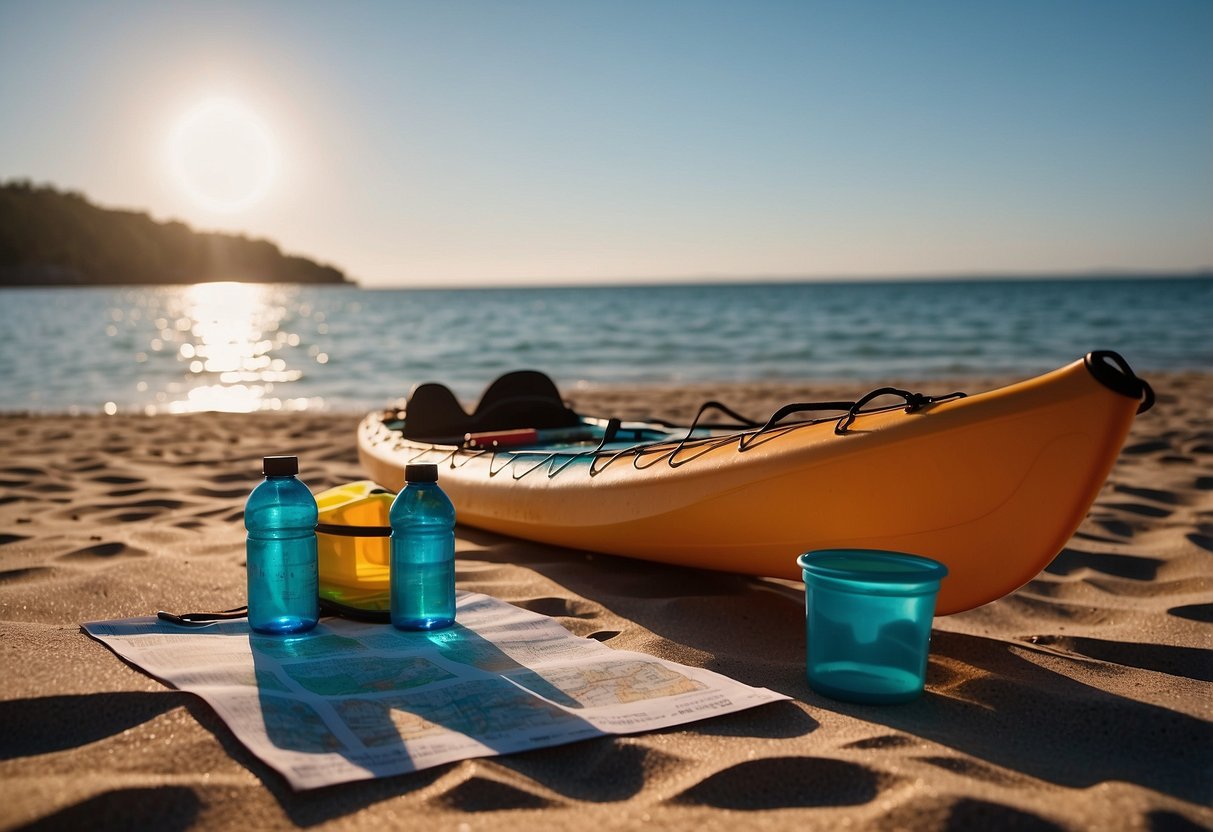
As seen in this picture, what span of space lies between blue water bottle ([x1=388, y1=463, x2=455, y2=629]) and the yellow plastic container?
21cm

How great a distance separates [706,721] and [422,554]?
91 cm

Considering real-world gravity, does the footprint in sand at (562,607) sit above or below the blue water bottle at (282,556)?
below

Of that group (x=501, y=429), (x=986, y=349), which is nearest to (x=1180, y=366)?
(x=986, y=349)

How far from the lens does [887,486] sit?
7.72ft

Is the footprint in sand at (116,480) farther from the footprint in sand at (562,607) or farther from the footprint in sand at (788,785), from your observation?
the footprint in sand at (788,785)

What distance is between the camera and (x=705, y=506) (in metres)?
2.73

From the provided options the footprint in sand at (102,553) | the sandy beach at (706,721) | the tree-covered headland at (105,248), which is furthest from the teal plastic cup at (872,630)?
the tree-covered headland at (105,248)

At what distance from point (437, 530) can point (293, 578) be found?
1.34ft

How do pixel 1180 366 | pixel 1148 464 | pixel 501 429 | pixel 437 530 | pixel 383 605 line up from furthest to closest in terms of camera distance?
pixel 1180 366 < pixel 1148 464 < pixel 501 429 < pixel 383 605 < pixel 437 530

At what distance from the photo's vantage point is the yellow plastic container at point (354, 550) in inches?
102

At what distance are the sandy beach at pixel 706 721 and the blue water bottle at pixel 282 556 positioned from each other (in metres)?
0.40

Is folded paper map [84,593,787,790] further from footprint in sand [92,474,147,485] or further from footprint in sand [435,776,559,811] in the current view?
footprint in sand [92,474,147,485]

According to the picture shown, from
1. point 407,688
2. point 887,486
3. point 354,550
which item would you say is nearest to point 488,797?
point 407,688

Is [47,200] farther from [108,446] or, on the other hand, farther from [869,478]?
[869,478]
